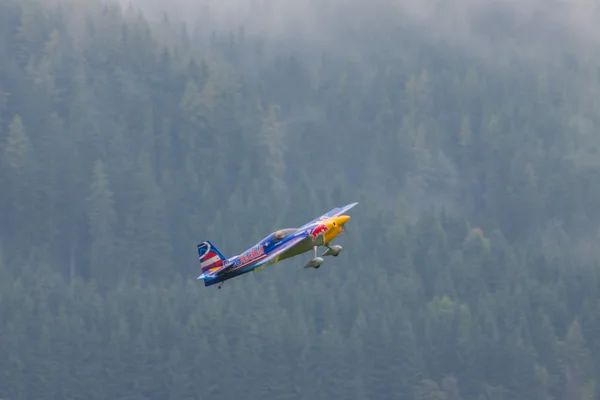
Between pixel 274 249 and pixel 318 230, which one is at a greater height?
pixel 318 230

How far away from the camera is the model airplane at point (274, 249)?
9894 cm

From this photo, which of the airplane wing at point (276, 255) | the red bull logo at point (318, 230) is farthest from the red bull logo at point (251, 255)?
the red bull logo at point (318, 230)

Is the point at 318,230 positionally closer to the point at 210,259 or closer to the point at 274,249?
the point at 274,249

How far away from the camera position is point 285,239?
99875mm

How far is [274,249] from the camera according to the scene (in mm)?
100125

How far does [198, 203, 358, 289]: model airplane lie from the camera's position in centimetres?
9894

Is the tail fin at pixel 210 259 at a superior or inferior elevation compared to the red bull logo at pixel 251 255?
superior

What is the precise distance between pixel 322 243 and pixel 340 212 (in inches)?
159

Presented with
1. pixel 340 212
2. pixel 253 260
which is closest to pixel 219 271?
pixel 253 260

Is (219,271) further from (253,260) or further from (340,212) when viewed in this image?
(340,212)

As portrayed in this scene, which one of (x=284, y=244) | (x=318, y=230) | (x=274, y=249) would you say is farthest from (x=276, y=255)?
(x=318, y=230)

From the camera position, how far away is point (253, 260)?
99.7m

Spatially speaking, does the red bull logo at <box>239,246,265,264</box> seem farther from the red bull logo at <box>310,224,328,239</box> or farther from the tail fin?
the red bull logo at <box>310,224,328,239</box>

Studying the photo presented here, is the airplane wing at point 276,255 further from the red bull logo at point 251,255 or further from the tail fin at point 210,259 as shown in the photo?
the tail fin at point 210,259
